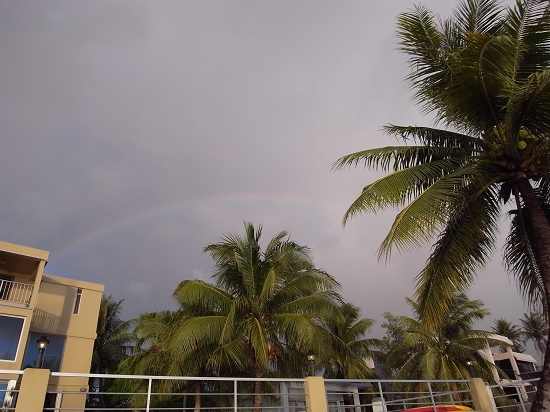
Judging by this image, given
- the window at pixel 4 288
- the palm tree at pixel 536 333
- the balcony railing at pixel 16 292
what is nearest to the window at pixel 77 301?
the balcony railing at pixel 16 292

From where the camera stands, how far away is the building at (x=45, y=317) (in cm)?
1417

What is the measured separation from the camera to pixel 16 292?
15.7 metres

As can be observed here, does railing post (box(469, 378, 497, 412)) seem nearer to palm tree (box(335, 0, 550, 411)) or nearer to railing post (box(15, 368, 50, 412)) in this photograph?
palm tree (box(335, 0, 550, 411))

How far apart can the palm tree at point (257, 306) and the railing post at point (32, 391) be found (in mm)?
6621

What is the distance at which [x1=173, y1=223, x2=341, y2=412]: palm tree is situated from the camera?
38.3 ft

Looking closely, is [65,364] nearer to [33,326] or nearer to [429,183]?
[33,326]

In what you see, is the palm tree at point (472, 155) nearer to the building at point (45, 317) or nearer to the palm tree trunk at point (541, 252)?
the palm tree trunk at point (541, 252)

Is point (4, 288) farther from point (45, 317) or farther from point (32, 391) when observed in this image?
point (32, 391)

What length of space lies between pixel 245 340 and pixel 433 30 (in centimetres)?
941

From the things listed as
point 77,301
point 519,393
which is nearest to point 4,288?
point 77,301

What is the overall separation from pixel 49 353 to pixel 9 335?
99.4 inches

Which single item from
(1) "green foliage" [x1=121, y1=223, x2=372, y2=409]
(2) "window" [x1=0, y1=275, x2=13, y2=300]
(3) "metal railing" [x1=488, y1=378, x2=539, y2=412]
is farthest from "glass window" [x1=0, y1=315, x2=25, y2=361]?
(3) "metal railing" [x1=488, y1=378, x2=539, y2=412]

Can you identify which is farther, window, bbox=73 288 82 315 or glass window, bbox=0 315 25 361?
window, bbox=73 288 82 315

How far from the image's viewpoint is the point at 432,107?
765cm
